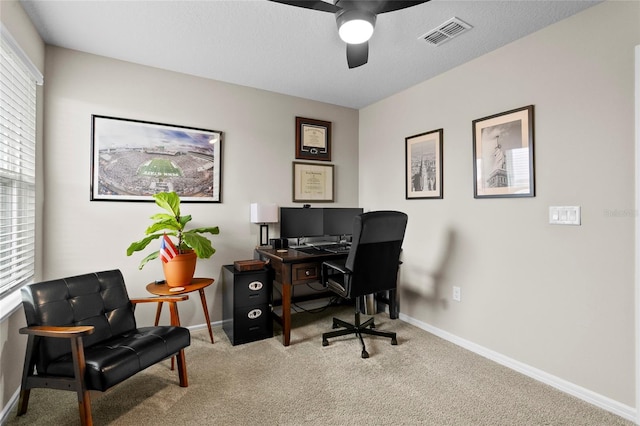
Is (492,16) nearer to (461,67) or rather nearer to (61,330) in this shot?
(461,67)

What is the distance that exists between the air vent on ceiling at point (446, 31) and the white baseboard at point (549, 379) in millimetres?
2552

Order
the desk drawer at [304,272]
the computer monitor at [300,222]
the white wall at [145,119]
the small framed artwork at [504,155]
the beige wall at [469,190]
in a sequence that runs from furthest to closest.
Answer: the computer monitor at [300,222], the desk drawer at [304,272], the white wall at [145,119], the small framed artwork at [504,155], the beige wall at [469,190]

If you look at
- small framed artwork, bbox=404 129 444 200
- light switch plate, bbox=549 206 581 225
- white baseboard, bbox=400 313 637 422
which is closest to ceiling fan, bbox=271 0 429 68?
small framed artwork, bbox=404 129 444 200

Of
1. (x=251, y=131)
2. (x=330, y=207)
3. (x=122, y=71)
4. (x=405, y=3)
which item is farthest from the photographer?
(x=330, y=207)

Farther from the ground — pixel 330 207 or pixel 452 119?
pixel 452 119

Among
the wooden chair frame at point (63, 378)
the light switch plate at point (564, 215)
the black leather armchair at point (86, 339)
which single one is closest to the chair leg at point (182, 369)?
the black leather armchair at point (86, 339)

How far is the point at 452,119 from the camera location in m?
2.98

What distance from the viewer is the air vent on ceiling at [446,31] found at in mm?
2221

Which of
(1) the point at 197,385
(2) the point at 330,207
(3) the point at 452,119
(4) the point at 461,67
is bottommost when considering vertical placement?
(1) the point at 197,385

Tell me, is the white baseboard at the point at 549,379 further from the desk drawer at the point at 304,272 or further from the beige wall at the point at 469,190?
the desk drawer at the point at 304,272

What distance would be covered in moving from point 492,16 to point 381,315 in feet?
9.78

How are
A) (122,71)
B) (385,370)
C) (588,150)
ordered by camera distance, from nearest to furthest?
(588,150) < (385,370) < (122,71)

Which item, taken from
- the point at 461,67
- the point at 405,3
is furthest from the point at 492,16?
the point at 405,3

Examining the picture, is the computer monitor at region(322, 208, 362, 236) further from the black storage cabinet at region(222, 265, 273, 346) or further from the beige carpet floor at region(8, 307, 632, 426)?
the beige carpet floor at region(8, 307, 632, 426)
